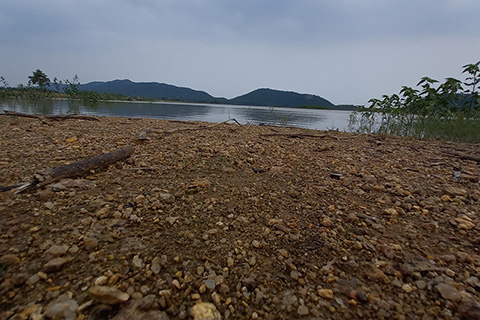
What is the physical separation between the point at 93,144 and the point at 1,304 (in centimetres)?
390

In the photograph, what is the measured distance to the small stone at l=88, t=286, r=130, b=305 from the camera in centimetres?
113

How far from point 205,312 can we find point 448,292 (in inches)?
56.4

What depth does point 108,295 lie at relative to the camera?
1146mm

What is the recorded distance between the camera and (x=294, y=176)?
325 cm

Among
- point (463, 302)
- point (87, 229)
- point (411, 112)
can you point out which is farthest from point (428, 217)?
point (411, 112)

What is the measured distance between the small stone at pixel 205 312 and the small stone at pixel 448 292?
4.35ft

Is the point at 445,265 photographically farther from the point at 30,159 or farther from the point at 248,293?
the point at 30,159

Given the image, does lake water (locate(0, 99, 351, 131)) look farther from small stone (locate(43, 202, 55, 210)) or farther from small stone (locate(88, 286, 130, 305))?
small stone (locate(88, 286, 130, 305))

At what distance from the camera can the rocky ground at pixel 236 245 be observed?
46.4 inches

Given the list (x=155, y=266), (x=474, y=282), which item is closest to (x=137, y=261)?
(x=155, y=266)

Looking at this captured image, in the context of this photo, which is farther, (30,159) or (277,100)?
(277,100)

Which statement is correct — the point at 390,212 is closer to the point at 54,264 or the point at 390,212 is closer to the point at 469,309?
the point at 469,309

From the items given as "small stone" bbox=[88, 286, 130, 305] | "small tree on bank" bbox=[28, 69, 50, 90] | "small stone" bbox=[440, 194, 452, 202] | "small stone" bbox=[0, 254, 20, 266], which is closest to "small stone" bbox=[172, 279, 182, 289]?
"small stone" bbox=[88, 286, 130, 305]

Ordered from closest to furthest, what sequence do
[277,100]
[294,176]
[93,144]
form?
[294,176]
[93,144]
[277,100]
